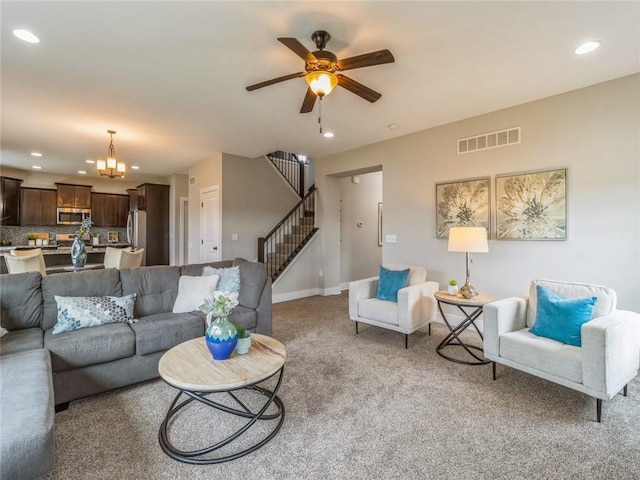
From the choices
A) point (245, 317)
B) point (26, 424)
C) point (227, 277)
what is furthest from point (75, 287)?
point (26, 424)

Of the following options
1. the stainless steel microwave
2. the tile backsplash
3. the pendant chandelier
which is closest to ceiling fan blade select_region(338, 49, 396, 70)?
the pendant chandelier

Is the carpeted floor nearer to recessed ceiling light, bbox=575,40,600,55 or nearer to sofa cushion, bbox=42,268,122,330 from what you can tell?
sofa cushion, bbox=42,268,122,330

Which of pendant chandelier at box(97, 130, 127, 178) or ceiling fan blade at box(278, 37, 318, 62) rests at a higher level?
ceiling fan blade at box(278, 37, 318, 62)

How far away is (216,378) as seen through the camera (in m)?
1.72

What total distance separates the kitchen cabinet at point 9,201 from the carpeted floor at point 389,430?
7231mm

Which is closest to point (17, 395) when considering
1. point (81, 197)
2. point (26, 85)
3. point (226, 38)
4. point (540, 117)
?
point (226, 38)

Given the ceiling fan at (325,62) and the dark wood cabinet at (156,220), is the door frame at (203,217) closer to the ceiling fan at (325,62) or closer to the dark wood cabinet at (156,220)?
the dark wood cabinet at (156,220)

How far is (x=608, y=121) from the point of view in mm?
3041

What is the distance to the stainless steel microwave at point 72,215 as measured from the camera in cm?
788

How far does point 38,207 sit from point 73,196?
75 cm

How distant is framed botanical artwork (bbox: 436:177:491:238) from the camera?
388cm

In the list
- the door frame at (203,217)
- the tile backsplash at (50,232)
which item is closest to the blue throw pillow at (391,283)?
the door frame at (203,217)

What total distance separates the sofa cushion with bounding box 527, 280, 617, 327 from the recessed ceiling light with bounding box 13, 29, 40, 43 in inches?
181

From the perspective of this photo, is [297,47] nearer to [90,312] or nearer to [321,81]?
[321,81]
